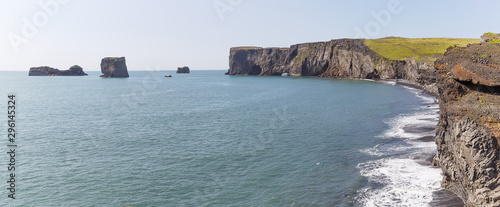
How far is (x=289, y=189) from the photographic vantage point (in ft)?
94.4

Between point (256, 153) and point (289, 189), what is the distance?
1129 cm

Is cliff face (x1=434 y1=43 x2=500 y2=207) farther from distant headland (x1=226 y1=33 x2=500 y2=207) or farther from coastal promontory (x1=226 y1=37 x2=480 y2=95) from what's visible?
coastal promontory (x1=226 y1=37 x2=480 y2=95)

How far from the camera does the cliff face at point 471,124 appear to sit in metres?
20.6

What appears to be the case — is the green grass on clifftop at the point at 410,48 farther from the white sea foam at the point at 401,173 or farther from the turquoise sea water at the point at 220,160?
the white sea foam at the point at 401,173

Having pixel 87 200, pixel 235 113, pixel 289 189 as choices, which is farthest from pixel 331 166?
pixel 235 113

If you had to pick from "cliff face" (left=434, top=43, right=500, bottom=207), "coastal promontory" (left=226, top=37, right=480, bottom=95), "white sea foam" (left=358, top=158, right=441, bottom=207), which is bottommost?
"white sea foam" (left=358, top=158, right=441, bottom=207)

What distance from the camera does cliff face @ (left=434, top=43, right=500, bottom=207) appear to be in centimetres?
2062

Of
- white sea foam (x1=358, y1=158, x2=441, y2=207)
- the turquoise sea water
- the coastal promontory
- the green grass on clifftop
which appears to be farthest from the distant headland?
the green grass on clifftop

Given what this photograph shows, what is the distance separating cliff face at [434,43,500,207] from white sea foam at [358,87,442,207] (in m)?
2.14

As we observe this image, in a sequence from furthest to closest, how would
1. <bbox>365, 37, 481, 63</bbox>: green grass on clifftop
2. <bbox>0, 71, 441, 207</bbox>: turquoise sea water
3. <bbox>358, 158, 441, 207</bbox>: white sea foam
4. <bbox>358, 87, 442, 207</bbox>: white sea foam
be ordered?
<bbox>365, 37, 481, 63</bbox>: green grass on clifftop
<bbox>0, 71, 441, 207</bbox>: turquoise sea water
<bbox>358, 87, 442, 207</bbox>: white sea foam
<bbox>358, 158, 441, 207</bbox>: white sea foam

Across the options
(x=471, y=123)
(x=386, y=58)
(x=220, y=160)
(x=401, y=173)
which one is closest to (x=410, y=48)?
(x=386, y=58)

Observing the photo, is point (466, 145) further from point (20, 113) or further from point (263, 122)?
point (20, 113)

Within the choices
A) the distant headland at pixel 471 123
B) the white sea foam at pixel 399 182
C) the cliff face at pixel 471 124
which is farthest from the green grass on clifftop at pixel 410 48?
the white sea foam at pixel 399 182

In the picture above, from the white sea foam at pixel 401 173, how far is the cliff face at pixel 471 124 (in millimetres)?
2141
